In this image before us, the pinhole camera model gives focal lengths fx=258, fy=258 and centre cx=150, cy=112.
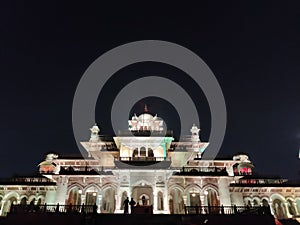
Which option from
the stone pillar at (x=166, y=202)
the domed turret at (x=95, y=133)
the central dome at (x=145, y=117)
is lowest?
the stone pillar at (x=166, y=202)

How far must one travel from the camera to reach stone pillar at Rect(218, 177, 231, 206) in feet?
112

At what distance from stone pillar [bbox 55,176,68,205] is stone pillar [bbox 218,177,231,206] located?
20.6m

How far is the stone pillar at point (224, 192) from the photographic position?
112ft

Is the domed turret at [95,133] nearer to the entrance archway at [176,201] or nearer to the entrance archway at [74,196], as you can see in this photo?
the entrance archway at [74,196]


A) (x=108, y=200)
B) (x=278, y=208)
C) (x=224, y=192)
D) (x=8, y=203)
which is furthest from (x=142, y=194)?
(x=278, y=208)

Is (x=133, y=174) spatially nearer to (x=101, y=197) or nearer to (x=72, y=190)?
(x=101, y=197)

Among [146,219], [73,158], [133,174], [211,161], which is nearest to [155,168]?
[133,174]

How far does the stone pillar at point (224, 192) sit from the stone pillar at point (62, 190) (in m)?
20.6

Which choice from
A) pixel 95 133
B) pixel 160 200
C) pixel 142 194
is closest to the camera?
pixel 160 200

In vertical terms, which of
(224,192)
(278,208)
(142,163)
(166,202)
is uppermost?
(142,163)

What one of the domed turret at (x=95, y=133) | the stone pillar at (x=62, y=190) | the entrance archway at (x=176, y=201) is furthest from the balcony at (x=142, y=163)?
the domed turret at (x=95, y=133)

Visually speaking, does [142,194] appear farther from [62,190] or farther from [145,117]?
[145,117]

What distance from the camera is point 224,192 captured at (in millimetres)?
34812

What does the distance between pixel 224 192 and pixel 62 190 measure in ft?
70.9
